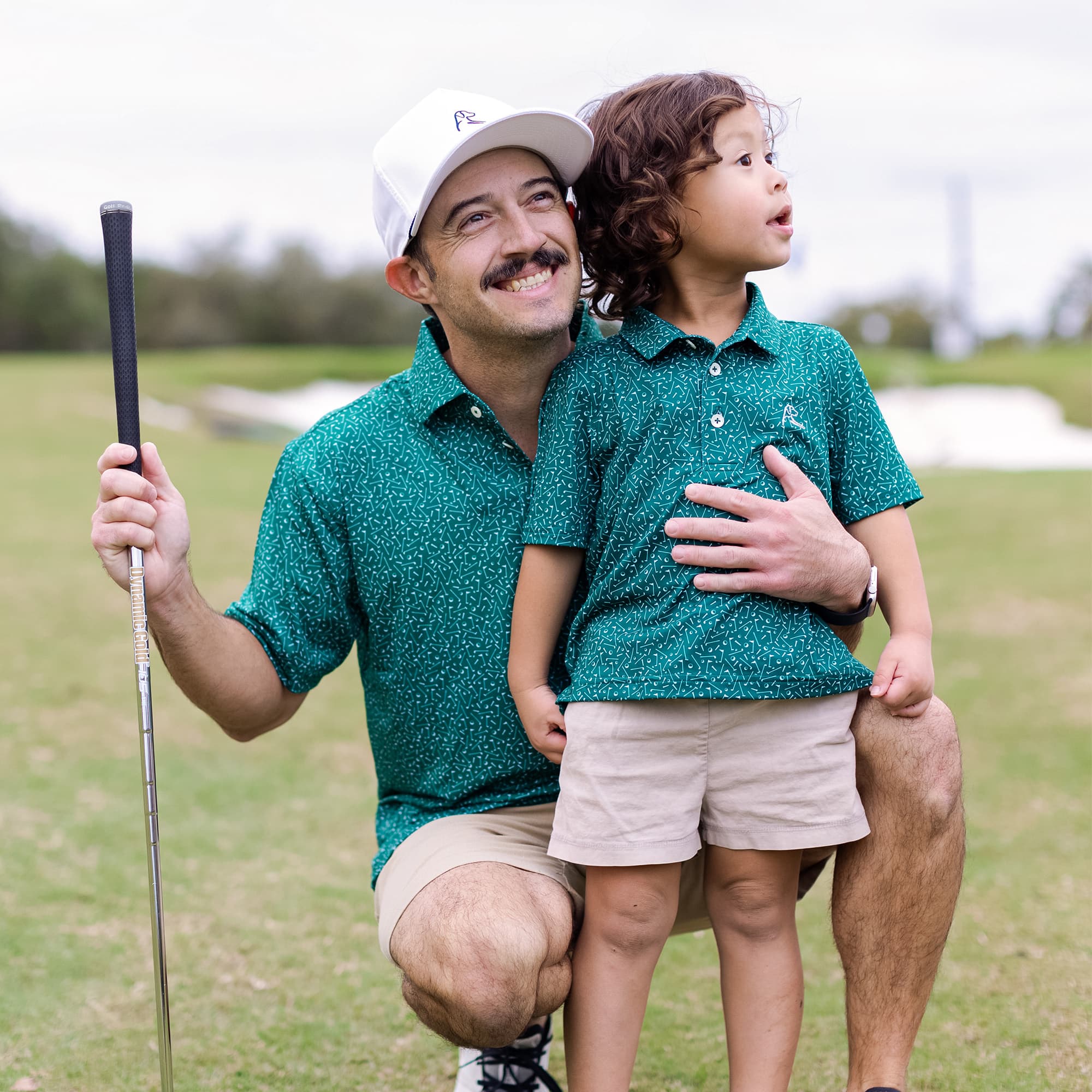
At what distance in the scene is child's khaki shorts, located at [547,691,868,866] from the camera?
199 cm

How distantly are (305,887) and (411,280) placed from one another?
71.8 inches

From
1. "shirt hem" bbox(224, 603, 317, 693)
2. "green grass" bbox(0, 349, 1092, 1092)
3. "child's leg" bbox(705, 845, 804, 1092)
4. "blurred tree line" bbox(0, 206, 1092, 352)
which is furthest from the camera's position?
"blurred tree line" bbox(0, 206, 1092, 352)

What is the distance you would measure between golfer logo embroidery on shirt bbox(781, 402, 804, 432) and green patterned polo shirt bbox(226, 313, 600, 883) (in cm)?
42

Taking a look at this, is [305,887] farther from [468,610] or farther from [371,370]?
[371,370]

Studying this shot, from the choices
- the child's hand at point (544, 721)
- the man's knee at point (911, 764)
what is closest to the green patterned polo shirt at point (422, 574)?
the child's hand at point (544, 721)

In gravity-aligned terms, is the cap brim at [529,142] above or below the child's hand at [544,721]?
above

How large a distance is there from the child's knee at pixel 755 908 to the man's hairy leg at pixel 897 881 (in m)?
0.14

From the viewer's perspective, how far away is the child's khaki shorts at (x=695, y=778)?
1993mm

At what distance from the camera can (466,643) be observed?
2328 mm

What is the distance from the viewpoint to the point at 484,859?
2.13 m

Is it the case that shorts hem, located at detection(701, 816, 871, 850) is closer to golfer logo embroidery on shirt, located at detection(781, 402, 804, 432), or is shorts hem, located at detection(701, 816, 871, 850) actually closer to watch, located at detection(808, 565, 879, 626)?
watch, located at detection(808, 565, 879, 626)

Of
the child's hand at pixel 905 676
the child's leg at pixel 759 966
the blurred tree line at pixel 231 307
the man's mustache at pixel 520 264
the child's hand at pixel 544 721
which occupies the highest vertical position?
the blurred tree line at pixel 231 307

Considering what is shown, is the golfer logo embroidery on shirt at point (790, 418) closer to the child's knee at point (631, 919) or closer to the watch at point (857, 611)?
the watch at point (857, 611)

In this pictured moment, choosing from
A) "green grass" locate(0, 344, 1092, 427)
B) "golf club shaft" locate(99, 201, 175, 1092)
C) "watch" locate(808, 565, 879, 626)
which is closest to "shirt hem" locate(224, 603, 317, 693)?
"golf club shaft" locate(99, 201, 175, 1092)
